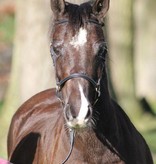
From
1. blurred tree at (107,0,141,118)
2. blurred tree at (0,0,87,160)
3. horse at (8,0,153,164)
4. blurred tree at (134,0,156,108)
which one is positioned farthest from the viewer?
blurred tree at (134,0,156,108)

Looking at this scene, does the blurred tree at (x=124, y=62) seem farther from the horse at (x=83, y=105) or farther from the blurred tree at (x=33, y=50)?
the horse at (x=83, y=105)

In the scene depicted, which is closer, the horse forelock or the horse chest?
the horse forelock

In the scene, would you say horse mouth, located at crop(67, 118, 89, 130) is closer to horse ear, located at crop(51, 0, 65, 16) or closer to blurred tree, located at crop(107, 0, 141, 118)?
horse ear, located at crop(51, 0, 65, 16)

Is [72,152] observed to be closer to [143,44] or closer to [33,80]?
[33,80]

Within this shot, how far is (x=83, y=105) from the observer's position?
5098mm

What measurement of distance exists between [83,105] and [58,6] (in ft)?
3.02

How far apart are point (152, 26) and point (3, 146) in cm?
1165

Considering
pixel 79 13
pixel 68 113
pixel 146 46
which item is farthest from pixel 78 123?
pixel 146 46

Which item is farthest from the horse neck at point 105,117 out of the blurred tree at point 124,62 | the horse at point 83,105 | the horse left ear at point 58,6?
the blurred tree at point 124,62

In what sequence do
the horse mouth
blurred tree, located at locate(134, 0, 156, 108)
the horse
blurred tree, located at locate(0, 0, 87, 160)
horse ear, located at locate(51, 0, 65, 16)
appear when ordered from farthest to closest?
blurred tree, located at locate(134, 0, 156, 108), blurred tree, located at locate(0, 0, 87, 160), horse ear, located at locate(51, 0, 65, 16), the horse, the horse mouth

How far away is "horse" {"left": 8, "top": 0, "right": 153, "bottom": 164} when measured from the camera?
17.2 feet

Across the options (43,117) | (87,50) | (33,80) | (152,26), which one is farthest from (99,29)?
(152,26)

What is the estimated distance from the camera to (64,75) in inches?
210

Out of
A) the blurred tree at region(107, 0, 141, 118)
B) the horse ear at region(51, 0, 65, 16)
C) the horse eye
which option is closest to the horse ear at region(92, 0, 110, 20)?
the horse ear at region(51, 0, 65, 16)
